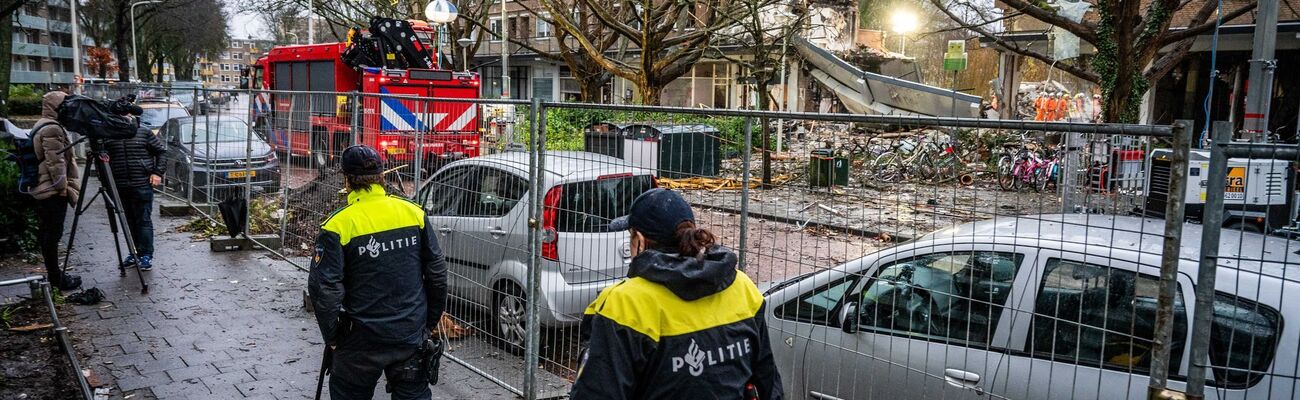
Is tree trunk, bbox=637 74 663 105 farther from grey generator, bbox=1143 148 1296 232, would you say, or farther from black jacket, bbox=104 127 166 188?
grey generator, bbox=1143 148 1296 232

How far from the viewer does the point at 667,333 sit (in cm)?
251

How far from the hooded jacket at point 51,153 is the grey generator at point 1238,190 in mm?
8185

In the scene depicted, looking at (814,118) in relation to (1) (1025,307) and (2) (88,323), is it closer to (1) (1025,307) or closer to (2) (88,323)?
→ (1) (1025,307)

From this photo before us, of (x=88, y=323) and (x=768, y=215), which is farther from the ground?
(x=768, y=215)

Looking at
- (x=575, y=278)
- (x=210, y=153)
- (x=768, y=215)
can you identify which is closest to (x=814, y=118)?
(x=768, y=215)

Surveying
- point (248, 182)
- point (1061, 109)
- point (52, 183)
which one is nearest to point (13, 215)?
point (52, 183)

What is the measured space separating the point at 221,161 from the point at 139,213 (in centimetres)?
293

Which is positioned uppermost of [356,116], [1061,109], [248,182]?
[1061,109]

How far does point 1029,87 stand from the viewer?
32.8m

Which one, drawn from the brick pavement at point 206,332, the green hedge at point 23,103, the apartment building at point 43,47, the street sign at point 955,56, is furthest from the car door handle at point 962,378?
the apartment building at point 43,47

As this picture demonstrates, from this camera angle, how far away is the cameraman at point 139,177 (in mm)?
8547

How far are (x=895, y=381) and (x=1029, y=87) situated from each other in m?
32.1

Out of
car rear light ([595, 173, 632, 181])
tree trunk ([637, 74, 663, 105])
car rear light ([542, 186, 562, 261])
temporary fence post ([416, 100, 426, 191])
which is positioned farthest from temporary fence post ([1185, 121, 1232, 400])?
tree trunk ([637, 74, 663, 105])

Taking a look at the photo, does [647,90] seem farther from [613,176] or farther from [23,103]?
[23,103]
